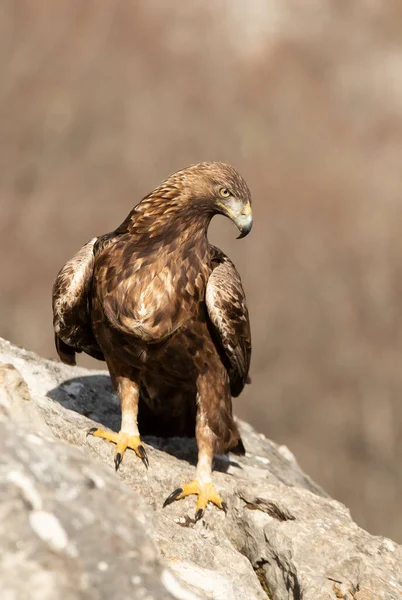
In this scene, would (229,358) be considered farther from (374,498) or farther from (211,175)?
(374,498)

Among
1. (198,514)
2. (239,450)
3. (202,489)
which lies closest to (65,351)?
(239,450)

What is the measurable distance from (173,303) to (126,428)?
888 mm

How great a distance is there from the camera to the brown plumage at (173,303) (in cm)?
554

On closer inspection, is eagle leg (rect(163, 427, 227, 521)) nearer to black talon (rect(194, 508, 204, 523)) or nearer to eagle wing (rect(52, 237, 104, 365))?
black talon (rect(194, 508, 204, 523))

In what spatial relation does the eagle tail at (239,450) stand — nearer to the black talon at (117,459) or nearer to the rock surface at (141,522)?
the rock surface at (141,522)

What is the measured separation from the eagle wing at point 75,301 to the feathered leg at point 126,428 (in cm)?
51

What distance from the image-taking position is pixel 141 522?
10.1 ft

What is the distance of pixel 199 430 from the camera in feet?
19.6

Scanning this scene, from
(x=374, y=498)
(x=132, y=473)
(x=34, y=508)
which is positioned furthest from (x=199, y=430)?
(x=374, y=498)

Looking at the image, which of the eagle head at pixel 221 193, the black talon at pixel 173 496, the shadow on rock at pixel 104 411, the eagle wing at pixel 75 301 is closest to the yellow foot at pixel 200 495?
the black talon at pixel 173 496

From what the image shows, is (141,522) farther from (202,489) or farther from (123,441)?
(123,441)

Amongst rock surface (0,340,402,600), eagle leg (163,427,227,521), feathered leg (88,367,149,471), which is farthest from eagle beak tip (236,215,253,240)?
rock surface (0,340,402,600)

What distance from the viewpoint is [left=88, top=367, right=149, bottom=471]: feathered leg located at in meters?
5.55

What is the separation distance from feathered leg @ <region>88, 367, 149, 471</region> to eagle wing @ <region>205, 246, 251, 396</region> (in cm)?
66
